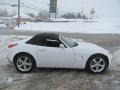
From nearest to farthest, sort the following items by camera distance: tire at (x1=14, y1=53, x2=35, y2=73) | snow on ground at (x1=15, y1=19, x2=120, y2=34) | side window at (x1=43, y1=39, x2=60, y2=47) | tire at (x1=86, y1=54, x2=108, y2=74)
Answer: tire at (x1=86, y1=54, x2=108, y2=74) < tire at (x1=14, y1=53, x2=35, y2=73) < side window at (x1=43, y1=39, x2=60, y2=47) < snow on ground at (x1=15, y1=19, x2=120, y2=34)

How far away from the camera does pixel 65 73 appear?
380 inches

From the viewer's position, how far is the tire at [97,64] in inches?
381

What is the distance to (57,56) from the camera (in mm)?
9695

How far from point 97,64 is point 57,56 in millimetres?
1260

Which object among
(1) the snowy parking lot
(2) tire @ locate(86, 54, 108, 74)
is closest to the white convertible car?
(2) tire @ locate(86, 54, 108, 74)

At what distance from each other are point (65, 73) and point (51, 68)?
685 mm

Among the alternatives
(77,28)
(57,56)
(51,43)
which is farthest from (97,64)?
(77,28)

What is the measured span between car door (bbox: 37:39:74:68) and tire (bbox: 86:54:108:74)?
1.83 feet

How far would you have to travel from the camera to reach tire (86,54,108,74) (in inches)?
381

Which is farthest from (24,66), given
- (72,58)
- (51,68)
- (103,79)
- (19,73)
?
(103,79)

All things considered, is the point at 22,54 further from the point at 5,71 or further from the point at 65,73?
the point at 65,73

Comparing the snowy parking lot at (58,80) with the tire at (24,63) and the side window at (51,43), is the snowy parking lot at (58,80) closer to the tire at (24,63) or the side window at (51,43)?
the tire at (24,63)

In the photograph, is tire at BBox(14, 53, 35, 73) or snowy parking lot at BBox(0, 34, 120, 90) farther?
tire at BBox(14, 53, 35, 73)

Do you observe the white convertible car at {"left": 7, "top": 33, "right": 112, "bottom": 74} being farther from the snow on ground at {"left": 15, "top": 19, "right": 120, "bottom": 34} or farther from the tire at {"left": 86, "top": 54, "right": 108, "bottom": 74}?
the snow on ground at {"left": 15, "top": 19, "right": 120, "bottom": 34}
